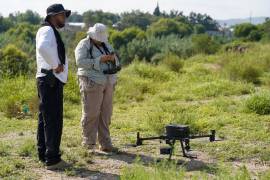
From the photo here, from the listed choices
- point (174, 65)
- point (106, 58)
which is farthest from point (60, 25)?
point (174, 65)

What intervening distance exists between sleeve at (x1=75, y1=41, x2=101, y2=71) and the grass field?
1049 mm

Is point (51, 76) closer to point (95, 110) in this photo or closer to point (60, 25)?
point (60, 25)

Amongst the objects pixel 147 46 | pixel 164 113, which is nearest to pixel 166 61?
pixel 164 113

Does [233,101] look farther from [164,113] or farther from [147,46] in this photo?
[147,46]

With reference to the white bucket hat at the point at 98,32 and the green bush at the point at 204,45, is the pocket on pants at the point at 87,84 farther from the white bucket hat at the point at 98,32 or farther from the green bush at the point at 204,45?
the green bush at the point at 204,45

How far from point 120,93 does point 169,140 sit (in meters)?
6.05

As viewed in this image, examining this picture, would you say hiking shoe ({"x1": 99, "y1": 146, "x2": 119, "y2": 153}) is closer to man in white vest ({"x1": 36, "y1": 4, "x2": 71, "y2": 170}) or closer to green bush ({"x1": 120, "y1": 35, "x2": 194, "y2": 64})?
man in white vest ({"x1": 36, "y1": 4, "x2": 71, "y2": 170})

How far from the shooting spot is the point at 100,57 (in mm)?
6309

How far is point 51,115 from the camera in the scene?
223 inches

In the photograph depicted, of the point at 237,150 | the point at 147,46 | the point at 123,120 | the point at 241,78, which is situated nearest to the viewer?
the point at 237,150

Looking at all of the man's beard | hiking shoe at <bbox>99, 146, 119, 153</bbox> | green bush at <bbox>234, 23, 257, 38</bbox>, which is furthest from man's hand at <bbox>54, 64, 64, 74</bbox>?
green bush at <bbox>234, 23, 257, 38</bbox>

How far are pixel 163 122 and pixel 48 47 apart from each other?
3.46 meters

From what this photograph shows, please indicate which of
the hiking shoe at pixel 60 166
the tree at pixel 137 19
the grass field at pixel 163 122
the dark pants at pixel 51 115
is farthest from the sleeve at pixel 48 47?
the tree at pixel 137 19

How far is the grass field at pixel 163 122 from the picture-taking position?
5.68 metres
